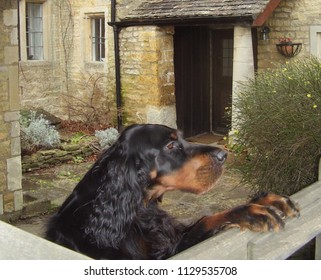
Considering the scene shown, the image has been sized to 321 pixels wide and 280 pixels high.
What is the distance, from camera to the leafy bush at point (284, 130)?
15.6ft

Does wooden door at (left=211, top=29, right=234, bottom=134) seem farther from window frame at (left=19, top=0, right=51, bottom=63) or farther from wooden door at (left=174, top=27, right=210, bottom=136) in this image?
window frame at (left=19, top=0, right=51, bottom=63)

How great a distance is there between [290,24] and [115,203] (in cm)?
902

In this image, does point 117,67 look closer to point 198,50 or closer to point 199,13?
point 198,50

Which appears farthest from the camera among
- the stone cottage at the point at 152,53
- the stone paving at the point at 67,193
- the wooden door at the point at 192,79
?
the wooden door at the point at 192,79

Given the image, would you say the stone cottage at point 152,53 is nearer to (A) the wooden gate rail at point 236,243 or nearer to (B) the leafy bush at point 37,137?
(B) the leafy bush at point 37,137

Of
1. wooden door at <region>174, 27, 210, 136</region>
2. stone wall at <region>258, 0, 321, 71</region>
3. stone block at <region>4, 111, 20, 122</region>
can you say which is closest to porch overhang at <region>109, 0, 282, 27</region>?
stone wall at <region>258, 0, 321, 71</region>

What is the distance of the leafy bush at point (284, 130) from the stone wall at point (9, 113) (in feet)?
10.5

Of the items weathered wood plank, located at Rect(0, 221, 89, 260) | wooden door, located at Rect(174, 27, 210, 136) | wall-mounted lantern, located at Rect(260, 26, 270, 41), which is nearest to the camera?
weathered wood plank, located at Rect(0, 221, 89, 260)

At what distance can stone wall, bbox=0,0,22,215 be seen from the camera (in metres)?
7.11

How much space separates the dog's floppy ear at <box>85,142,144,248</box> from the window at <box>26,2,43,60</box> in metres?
11.4

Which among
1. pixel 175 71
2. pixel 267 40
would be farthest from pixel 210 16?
pixel 175 71

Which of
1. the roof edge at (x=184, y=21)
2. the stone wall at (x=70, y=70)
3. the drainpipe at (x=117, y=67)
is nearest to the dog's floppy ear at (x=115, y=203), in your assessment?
the roof edge at (x=184, y=21)

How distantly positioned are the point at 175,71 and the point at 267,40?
2.28 m

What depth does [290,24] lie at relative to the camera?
10703mm
